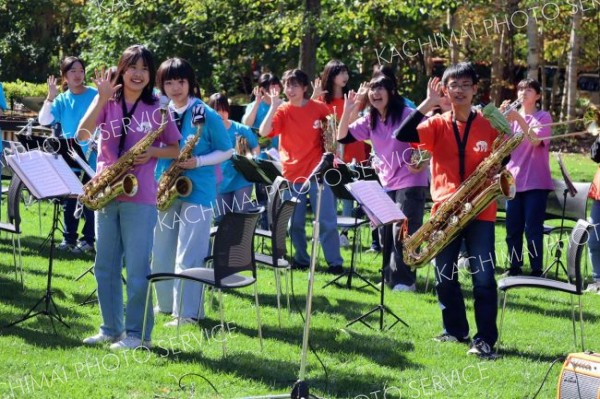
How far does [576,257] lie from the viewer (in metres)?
8.09

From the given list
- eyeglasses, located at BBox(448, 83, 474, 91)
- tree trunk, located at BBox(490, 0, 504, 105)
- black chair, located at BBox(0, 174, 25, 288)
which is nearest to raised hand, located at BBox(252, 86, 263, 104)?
black chair, located at BBox(0, 174, 25, 288)

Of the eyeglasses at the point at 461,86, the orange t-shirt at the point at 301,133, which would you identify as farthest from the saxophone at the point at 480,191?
the orange t-shirt at the point at 301,133

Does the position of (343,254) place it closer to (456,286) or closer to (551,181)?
(551,181)

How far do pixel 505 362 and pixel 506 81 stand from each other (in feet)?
73.9

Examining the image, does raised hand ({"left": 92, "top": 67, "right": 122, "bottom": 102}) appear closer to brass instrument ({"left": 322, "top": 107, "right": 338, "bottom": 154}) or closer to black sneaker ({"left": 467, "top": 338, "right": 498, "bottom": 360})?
black sneaker ({"left": 467, "top": 338, "right": 498, "bottom": 360})

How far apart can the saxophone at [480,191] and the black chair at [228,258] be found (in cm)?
136

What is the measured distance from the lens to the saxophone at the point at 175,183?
27.5 feet

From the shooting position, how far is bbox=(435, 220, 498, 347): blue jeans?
777 cm

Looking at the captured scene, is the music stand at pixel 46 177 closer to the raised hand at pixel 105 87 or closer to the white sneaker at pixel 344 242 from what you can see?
the raised hand at pixel 105 87

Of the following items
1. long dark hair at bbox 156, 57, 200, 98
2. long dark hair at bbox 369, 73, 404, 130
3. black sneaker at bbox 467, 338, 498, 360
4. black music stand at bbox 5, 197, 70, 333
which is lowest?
black sneaker at bbox 467, 338, 498, 360

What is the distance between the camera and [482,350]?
25.7ft

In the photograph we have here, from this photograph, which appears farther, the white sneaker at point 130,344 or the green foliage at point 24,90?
the green foliage at point 24,90

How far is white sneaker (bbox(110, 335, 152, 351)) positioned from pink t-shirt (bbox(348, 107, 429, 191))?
130 inches

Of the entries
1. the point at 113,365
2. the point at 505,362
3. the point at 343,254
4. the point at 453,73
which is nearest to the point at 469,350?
the point at 505,362
